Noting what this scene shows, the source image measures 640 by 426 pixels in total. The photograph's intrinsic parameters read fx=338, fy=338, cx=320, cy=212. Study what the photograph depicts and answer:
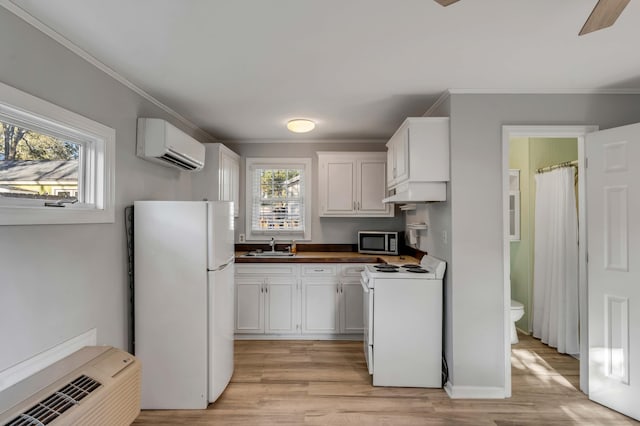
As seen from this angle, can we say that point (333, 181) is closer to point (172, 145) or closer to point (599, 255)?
point (172, 145)

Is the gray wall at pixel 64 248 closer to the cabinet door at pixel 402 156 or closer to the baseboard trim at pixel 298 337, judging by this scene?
the baseboard trim at pixel 298 337

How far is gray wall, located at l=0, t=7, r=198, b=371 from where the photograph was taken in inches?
63.2

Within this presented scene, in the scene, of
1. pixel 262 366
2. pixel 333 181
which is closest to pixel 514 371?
pixel 262 366

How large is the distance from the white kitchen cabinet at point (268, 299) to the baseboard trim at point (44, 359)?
1.79 m

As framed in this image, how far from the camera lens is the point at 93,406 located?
1.44m

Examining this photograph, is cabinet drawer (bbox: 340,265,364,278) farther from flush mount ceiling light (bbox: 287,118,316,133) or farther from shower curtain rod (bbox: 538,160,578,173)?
shower curtain rod (bbox: 538,160,578,173)

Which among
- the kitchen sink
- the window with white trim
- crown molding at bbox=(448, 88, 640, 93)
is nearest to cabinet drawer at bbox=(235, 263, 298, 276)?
the kitchen sink

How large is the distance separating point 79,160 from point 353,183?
288 cm

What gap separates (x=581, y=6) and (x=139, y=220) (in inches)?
115

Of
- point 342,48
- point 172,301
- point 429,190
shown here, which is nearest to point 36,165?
point 172,301

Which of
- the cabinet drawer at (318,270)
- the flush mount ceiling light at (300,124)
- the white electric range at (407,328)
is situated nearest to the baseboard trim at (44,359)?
the white electric range at (407,328)

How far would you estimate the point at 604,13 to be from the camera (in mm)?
1333

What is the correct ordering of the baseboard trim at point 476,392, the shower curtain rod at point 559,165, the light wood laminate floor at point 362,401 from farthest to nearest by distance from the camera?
the shower curtain rod at point 559,165
the baseboard trim at point 476,392
the light wood laminate floor at point 362,401

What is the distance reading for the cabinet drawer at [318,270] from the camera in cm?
386
